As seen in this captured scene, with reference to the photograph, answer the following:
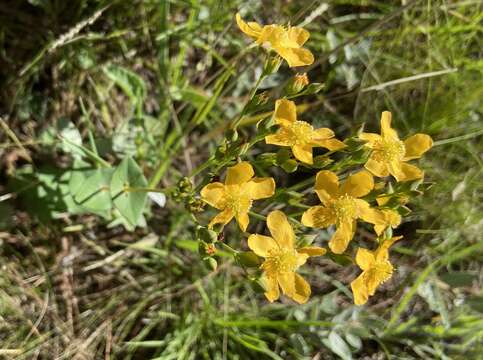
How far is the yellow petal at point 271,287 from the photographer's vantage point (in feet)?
6.72

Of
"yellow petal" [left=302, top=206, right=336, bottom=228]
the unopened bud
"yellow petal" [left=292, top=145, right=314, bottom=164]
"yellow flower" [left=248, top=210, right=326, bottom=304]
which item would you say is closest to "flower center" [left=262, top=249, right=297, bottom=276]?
"yellow flower" [left=248, top=210, right=326, bottom=304]

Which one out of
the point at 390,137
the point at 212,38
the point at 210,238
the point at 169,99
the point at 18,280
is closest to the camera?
the point at 210,238

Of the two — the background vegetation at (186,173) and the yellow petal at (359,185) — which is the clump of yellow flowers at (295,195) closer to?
the yellow petal at (359,185)

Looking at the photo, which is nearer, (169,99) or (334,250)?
(334,250)

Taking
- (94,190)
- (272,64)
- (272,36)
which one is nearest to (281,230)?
(272,64)

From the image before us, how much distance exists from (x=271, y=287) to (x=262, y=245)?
16cm

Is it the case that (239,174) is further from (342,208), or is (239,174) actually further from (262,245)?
(342,208)

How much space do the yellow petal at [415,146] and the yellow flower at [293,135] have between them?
0.35 metres

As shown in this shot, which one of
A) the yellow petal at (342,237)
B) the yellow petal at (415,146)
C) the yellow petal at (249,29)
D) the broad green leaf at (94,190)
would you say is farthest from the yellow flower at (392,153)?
the broad green leaf at (94,190)

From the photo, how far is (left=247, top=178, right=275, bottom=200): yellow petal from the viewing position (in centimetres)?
205

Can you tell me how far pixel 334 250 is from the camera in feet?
6.88

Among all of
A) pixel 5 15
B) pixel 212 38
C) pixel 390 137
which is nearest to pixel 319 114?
pixel 212 38

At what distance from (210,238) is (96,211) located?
0.73 m

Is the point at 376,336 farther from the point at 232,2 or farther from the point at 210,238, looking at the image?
the point at 232,2
